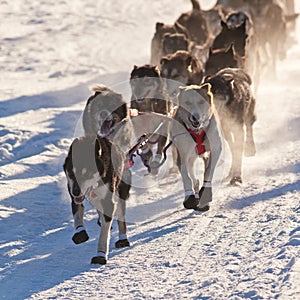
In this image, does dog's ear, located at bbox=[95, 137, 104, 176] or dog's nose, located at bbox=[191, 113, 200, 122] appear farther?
dog's nose, located at bbox=[191, 113, 200, 122]

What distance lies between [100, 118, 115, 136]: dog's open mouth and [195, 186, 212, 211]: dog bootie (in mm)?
823

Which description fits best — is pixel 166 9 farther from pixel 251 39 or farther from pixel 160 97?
pixel 160 97

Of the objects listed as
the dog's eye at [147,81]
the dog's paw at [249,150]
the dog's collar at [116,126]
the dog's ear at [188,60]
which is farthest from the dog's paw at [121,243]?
the dog's ear at [188,60]

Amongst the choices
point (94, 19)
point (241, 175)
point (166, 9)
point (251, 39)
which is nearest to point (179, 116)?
point (241, 175)

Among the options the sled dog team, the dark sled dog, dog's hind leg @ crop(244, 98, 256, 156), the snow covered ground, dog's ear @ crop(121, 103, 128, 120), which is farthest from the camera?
dog's hind leg @ crop(244, 98, 256, 156)

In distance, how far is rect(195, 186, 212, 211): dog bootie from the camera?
18.2ft

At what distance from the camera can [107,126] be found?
5352 mm

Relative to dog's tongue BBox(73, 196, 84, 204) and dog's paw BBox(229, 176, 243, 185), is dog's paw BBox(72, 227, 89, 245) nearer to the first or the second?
dog's tongue BBox(73, 196, 84, 204)

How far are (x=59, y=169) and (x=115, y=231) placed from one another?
174 centimetres

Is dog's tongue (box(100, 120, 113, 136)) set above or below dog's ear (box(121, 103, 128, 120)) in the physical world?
below

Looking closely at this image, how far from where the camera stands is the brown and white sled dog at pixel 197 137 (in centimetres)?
552

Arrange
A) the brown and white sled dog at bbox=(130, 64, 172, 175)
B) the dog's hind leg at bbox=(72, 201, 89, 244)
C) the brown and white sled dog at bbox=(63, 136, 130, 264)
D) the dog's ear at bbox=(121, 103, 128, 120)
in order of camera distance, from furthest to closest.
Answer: the brown and white sled dog at bbox=(130, 64, 172, 175) → the dog's ear at bbox=(121, 103, 128, 120) → the dog's hind leg at bbox=(72, 201, 89, 244) → the brown and white sled dog at bbox=(63, 136, 130, 264)

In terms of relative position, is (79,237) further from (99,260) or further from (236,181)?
(236,181)

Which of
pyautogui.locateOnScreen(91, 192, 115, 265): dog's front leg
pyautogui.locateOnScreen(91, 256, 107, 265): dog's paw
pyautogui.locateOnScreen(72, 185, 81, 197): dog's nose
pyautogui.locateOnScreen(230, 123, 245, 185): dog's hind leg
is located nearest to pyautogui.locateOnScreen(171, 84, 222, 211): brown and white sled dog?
pyautogui.locateOnScreen(230, 123, 245, 185): dog's hind leg
